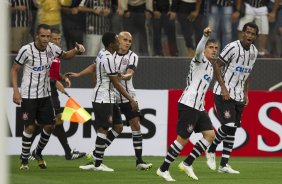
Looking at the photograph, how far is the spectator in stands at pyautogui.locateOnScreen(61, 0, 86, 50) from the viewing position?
1406 centimetres

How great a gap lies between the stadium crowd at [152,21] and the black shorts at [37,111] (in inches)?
137

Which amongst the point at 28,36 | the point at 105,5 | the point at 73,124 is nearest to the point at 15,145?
the point at 73,124

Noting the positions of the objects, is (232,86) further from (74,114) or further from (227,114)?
(74,114)

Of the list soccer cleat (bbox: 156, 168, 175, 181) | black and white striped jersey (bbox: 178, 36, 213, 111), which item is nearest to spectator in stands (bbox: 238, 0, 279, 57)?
black and white striped jersey (bbox: 178, 36, 213, 111)

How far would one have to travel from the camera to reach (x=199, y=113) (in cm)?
907

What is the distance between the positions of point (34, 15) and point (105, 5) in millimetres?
1382

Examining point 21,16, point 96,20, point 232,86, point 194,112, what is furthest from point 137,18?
point 194,112

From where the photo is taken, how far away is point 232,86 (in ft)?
35.1

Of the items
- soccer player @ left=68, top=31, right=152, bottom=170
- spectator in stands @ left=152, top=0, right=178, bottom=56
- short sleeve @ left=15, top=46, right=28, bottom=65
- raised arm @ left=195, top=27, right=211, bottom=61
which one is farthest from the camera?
spectator in stands @ left=152, top=0, right=178, bottom=56

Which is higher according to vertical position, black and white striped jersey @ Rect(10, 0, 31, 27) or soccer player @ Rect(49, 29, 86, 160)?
black and white striped jersey @ Rect(10, 0, 31, 27)

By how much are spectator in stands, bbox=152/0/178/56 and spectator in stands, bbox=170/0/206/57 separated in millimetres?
128

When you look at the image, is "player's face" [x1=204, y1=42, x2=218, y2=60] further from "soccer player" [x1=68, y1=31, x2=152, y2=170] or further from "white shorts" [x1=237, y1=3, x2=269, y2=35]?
"white shorts" [x1=237, y1=3, x2=269, y2=35]

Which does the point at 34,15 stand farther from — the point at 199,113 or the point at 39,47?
the point at 199,113

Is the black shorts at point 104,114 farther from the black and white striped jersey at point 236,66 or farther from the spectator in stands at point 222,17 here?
the spectator in stands at point 222,17
